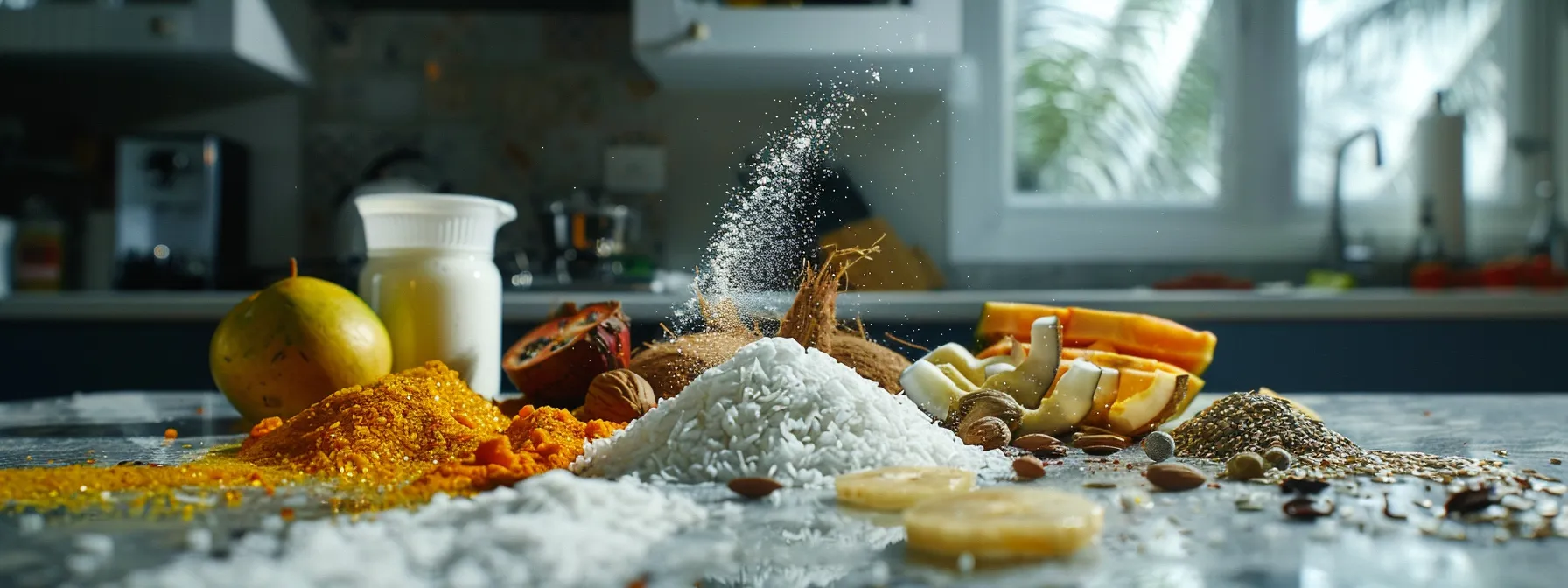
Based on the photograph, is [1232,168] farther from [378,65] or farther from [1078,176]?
[378,65]

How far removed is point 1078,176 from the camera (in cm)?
291

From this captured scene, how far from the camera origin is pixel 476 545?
1.74 ft

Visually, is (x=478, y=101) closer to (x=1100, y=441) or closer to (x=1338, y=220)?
(x=1338, y=220)

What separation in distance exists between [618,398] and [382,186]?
1855mm

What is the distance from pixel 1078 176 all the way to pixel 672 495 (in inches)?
95.3

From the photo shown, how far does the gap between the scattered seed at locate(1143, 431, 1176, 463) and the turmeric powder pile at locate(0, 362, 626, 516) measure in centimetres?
42

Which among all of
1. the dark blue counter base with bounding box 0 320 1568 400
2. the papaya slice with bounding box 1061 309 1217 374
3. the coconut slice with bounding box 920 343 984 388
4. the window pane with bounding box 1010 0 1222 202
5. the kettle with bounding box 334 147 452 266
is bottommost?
the dark blue counter base with bounding box 0 320 1568 400

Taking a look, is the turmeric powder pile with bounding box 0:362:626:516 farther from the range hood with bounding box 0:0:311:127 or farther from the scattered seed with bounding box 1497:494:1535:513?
the range hood with bounding box 0:0:311:127

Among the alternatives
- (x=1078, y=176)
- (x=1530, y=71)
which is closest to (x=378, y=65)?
(x=1078, y=176)

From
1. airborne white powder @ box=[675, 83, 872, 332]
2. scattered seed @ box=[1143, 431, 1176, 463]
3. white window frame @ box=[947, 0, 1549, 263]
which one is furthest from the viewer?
white window frame @ box=[947, 0, 1549, 263]

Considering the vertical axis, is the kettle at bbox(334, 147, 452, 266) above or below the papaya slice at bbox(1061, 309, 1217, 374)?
above

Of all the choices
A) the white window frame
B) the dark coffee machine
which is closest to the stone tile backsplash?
the dark coffee machine

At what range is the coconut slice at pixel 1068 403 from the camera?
3.15 ft

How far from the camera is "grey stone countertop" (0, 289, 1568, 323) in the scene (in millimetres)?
2141
